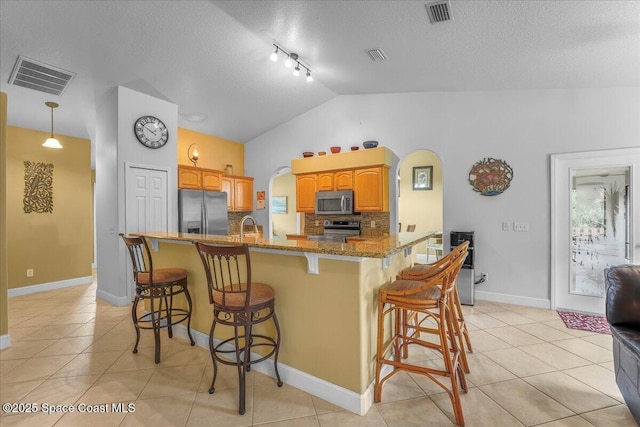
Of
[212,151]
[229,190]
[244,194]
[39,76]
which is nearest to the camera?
[39,76]

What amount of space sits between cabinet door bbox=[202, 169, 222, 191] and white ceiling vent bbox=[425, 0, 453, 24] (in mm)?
4157

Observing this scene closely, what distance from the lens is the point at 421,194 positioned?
7750 mm

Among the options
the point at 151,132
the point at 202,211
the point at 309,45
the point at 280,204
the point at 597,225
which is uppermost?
the point at 309,45

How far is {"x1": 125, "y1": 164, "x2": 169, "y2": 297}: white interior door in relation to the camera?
414 cm

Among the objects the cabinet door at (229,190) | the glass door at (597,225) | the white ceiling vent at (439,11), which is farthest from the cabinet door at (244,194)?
the glass door at (597,225)

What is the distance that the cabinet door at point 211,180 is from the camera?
5.25 metres

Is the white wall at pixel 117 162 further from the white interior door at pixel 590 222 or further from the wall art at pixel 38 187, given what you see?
the white interior door at pixel 590 222

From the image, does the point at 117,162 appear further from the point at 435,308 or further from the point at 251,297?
the point at 435,308

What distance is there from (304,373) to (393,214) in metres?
3.41

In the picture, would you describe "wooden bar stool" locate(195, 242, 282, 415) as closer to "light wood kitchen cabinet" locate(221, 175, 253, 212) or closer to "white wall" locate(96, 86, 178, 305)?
"white wall" locate(96, 86, 178, 305)

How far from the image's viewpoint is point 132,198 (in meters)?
4.17

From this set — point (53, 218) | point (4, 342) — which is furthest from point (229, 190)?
point (4, 342)

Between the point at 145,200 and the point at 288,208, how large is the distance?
525cm

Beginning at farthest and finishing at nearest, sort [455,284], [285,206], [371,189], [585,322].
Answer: [285,206]
[371,189]
[585,322]
[455,284]
